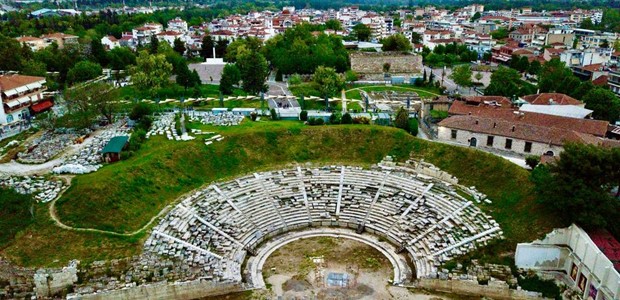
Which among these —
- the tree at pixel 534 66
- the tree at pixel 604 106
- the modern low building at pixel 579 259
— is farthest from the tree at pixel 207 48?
the modern low building at pixel 579 259

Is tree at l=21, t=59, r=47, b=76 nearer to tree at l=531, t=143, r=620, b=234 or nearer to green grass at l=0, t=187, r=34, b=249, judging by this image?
green grass at l=0, t=187, r=34, b=249

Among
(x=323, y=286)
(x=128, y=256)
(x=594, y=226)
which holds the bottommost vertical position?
(x=323, y=286)

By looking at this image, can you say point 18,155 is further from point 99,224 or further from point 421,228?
point 421,228

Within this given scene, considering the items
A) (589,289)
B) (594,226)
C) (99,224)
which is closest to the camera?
(589,289)

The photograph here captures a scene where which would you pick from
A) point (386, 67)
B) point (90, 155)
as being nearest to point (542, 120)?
point (90, 155)

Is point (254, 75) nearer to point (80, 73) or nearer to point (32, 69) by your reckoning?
point (80, 73)

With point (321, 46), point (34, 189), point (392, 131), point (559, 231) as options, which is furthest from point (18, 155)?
point (321, 46)

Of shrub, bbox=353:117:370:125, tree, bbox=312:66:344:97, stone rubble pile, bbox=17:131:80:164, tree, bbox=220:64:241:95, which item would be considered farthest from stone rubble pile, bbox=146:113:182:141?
tree, bbox=312:66:344:97
